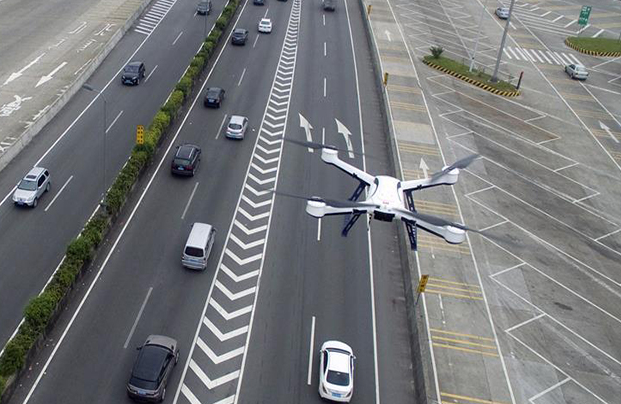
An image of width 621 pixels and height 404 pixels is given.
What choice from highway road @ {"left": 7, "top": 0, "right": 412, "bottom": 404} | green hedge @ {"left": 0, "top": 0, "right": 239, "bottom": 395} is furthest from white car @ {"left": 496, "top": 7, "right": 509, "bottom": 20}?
green hedge @ {"left": 0, "top": 0, "right": 239, "bottom": 395}

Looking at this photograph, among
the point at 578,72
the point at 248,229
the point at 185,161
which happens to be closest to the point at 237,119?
the point at 185,161

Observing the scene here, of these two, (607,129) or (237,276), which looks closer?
Result: (237,276)

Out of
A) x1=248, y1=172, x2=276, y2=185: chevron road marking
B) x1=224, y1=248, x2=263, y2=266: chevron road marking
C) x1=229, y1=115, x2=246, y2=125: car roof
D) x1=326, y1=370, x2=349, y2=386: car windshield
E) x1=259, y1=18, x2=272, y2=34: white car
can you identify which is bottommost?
x1=224, y1=248, x2=263, y2=266: chevron road marking

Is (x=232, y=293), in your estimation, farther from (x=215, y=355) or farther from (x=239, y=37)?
(x=239, y=37)

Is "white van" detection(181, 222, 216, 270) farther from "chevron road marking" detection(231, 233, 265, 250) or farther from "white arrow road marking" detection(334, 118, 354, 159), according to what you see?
"white arrow road marking" detection(334, 118, 354, 159)

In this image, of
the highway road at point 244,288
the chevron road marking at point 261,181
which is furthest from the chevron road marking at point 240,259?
the chevron road marking at point 261,181

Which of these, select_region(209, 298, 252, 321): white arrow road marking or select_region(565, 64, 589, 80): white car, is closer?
select_region(209, 298, 252, 321): white arrow road marking
